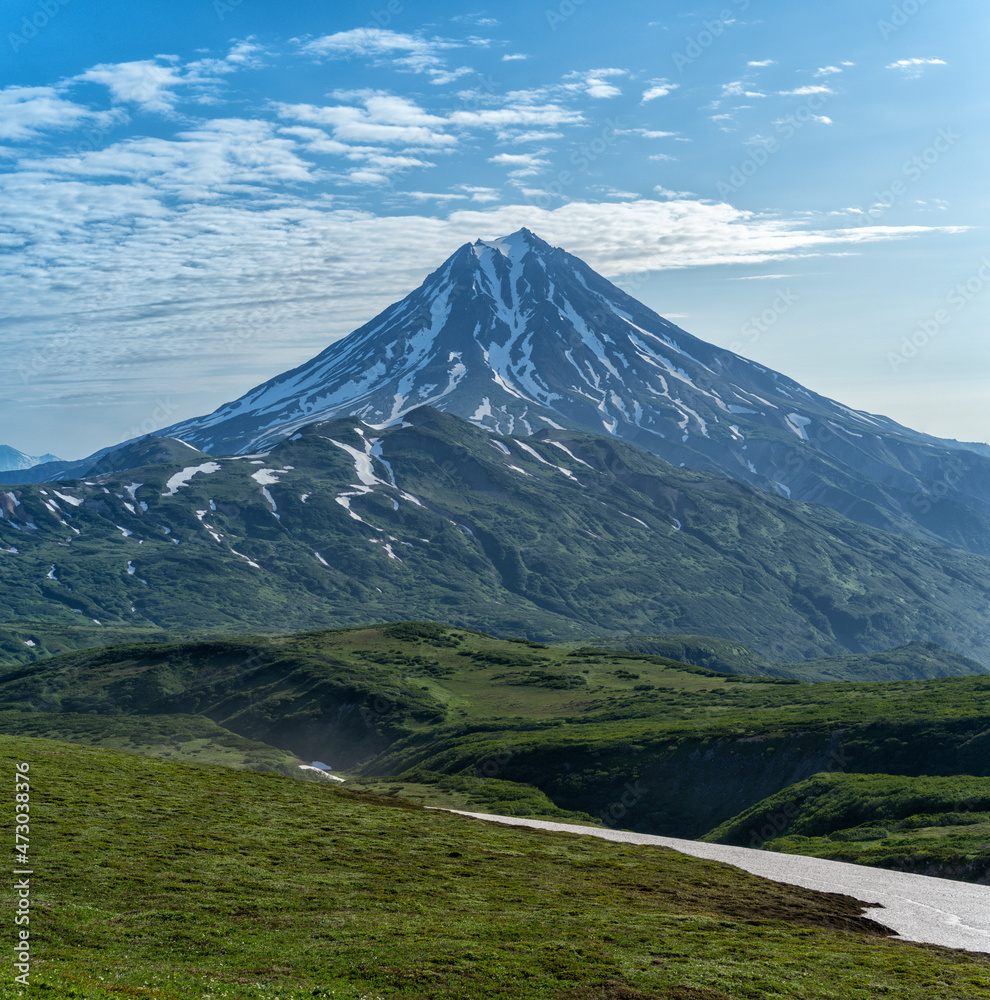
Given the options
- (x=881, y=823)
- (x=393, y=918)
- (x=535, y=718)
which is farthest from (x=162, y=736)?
(x=393, y=918)

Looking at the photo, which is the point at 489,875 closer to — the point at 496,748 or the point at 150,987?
the point at 150,987

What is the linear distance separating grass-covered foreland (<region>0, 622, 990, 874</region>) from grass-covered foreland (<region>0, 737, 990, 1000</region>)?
38.1m

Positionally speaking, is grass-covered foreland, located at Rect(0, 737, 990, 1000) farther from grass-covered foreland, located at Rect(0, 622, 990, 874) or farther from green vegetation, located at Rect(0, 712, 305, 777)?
green vegetation, located at Rect(0, 712, 305, 777)

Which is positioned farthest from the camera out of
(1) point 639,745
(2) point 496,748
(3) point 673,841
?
(2) point 496,748

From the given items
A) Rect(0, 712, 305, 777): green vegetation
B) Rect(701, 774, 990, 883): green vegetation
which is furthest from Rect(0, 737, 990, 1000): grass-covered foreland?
Rect(0, 712, 305, 777): green vegetation

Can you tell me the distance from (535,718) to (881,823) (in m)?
73.5

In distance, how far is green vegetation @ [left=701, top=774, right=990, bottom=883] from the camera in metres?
55.9

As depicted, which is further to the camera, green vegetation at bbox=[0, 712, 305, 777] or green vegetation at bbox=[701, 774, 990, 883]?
green vegetation at bbox=[0, 712, 305, 777]

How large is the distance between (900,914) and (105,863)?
39.1 m

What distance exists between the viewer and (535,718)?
5359 inches

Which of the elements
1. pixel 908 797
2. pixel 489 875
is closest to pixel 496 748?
pixel 908 797

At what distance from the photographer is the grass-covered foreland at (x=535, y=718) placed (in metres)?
90.6

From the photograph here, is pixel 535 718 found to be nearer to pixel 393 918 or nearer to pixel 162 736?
pixel 162 736

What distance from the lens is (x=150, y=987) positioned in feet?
84.6
